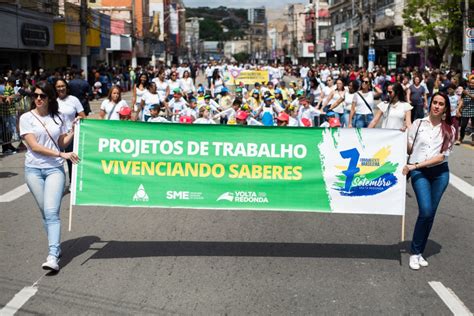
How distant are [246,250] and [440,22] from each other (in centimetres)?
3422

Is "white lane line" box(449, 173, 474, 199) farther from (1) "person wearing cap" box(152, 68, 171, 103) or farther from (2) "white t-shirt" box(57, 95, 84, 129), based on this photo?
(1) "person wearing cap" box(152, 68, 171, 103)

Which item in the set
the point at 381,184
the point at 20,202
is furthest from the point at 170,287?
the point at 20,202

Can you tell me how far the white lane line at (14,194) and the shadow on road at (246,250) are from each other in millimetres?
3634

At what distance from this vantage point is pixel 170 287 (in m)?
6.14

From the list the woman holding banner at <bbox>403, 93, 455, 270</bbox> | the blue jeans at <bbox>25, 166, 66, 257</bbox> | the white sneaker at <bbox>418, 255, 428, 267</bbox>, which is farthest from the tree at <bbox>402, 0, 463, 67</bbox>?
the blue jeans at <bbox>25, 166, 66, 257</bbox>

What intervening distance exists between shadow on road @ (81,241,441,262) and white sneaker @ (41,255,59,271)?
0.65 metres

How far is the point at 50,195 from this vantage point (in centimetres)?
656

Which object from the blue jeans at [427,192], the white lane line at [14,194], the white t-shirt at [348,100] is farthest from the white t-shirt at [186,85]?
the blue jeans at [427,192]

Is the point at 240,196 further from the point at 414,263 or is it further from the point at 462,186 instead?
the point at 462,186

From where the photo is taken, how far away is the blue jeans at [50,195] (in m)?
6.55

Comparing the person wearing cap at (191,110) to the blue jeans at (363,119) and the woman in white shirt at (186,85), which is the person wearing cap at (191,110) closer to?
the woman in white shirt at (186,85)

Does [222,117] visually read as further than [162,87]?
No

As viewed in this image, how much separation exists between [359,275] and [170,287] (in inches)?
70.6

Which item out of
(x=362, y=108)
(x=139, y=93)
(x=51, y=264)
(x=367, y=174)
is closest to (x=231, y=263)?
(x=367, y=174)
